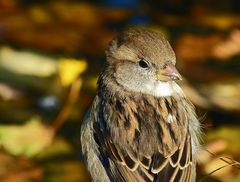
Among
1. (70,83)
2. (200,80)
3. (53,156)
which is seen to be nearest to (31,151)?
(53,156)

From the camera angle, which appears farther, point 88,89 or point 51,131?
point 88,89

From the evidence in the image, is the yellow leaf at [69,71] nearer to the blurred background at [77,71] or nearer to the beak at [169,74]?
the blurred background at [77,71]

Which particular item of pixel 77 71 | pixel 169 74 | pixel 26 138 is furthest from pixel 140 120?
pixel 77 71

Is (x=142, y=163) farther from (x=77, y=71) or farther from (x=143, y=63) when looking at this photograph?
(x=77, y=71)

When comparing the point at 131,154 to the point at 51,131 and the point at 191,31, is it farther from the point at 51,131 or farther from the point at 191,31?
the point at 191,31

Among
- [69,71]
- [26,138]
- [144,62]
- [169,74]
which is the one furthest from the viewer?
[69,71]

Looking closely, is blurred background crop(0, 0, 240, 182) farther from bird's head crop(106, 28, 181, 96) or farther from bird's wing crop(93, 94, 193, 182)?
bird's head crop(106, 28, 181, 96)

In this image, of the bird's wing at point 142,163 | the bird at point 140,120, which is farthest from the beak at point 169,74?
the bird's wing at point 142,163
